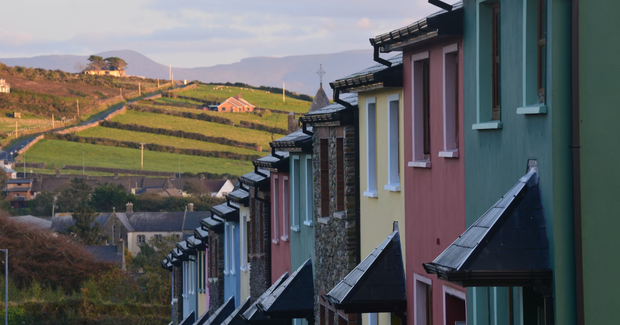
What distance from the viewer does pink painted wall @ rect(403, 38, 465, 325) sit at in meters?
9.51

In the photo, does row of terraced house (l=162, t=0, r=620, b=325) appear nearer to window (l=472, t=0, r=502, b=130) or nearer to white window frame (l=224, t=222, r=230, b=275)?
window (l=472, t=0, r=502, b=130)

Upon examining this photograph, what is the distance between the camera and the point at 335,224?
46.8 ft

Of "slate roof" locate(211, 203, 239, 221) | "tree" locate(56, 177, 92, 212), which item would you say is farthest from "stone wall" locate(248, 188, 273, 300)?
"tree" locate(56, 177, 92, 212)

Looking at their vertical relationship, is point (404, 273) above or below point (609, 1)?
below

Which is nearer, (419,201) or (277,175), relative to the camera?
(419,201)

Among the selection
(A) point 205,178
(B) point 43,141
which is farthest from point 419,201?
(B) point 43,141

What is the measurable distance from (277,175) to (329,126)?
5.87 metres

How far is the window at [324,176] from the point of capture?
15.0m

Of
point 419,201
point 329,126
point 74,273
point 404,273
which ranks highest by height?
point 329,126

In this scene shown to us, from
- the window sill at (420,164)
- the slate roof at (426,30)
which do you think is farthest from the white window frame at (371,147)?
the window sill at (420,164)

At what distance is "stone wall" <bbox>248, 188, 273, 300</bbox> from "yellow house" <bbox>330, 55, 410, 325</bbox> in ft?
27.0

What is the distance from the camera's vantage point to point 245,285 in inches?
993

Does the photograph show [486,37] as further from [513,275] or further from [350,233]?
[350,233]

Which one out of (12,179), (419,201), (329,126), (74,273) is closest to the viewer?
(419,201)
